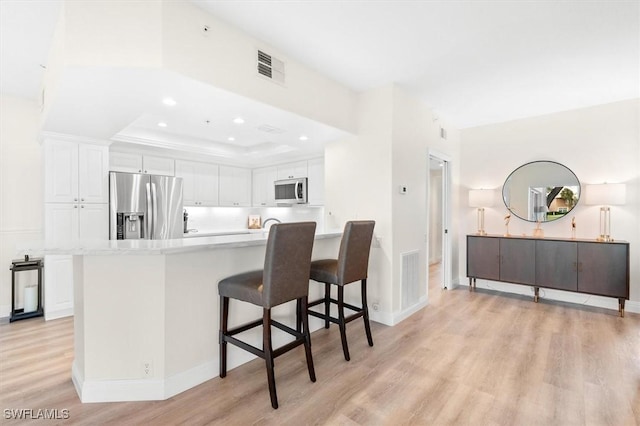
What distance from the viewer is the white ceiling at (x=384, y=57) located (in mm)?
2186

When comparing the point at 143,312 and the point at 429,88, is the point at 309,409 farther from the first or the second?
the point at 429,88

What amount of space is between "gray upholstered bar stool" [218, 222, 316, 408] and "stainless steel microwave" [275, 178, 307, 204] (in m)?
2.69

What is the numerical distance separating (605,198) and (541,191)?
0.72 metres

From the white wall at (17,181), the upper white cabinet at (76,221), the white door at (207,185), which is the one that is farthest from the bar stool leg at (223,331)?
the white door at (207,185)

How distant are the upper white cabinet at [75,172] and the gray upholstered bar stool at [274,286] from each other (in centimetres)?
262

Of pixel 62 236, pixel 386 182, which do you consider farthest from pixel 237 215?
pixel 386 182

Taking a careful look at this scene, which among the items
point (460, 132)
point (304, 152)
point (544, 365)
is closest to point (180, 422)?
point (544, 365)

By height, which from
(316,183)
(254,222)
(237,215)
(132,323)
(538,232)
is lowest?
(132,323)

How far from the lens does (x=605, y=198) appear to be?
388cm

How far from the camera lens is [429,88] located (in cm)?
358

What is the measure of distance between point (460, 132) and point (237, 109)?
13.1 feet

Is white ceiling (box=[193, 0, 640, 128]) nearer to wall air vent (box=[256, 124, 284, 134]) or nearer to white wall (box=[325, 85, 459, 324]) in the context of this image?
white wall (box=[325, 85, 459, 324])

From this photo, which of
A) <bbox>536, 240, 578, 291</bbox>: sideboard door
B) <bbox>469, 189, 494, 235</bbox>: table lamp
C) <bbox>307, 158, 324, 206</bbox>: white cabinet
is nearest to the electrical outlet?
<bbox>307, 158, 324, 206</bbox>: white cabinet
